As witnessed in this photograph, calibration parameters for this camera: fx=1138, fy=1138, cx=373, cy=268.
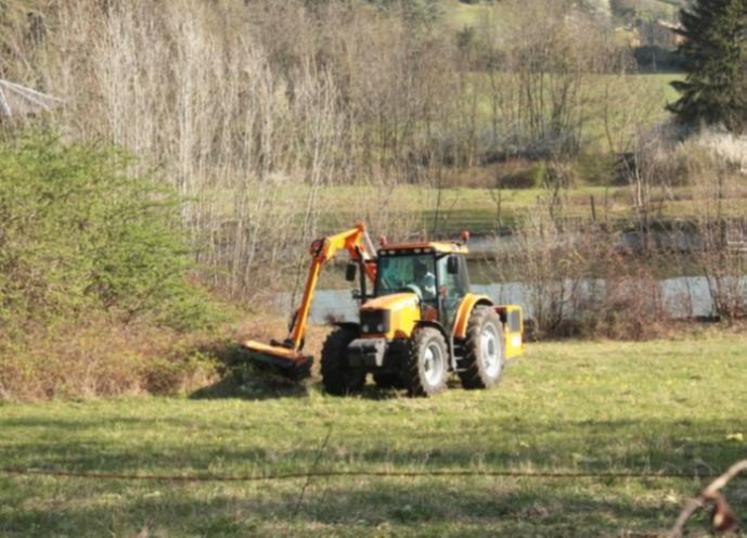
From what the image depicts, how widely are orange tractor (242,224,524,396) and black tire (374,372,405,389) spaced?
2 cm

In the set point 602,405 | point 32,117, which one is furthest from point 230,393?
point 32,117

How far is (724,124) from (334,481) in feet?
160

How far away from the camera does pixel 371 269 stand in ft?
52.1

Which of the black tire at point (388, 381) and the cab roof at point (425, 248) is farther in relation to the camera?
the black tire at point (388, 381)

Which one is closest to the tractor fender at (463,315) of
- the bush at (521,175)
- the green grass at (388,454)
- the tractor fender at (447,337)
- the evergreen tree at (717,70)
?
the tractor fender at (447,337)

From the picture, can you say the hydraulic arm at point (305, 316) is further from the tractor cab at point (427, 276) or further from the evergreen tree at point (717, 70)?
the evergreen tree at point (717, 70)

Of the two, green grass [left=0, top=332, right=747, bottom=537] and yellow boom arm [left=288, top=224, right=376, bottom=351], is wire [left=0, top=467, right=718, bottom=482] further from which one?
yellow boom arm [left=288, top=224, right=376, bottom=351]

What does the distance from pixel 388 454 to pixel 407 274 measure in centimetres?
566

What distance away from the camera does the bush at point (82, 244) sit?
49.5ft

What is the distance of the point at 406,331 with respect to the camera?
574 inches

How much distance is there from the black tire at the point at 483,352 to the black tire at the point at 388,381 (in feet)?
2.75

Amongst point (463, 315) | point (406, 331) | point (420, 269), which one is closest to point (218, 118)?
point (420, 269)

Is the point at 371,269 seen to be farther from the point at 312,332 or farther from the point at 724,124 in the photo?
the point at 724,124

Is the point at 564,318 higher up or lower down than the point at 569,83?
lower down
